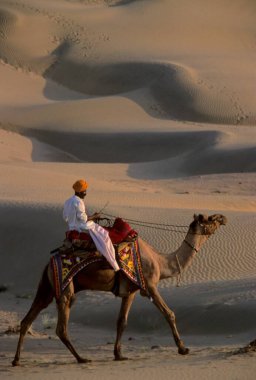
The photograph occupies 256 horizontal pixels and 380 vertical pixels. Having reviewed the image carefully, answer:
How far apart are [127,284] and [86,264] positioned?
568 mm

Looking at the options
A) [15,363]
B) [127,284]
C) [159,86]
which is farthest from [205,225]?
[159,86]

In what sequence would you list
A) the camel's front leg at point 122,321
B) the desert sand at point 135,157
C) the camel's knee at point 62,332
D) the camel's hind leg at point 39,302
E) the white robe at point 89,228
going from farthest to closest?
the desert sand at point 135,157 < the camel's front leg at point 122,321 < the camel's hind leg at point 39,302 < the white robe at point 89,228 < the camel's knee at point 62,332

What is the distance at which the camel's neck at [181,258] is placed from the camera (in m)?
12.1

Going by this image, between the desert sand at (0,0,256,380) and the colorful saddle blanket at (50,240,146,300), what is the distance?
96 cm

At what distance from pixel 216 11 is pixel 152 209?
182ft

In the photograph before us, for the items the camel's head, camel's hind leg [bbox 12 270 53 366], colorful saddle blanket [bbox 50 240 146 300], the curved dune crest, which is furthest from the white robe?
the curved dune crest

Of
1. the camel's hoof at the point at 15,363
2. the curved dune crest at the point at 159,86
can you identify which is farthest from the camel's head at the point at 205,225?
the curved dune crest at the point at 159,86

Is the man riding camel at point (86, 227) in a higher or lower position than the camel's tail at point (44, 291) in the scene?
higher

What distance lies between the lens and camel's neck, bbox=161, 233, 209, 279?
12.1 m

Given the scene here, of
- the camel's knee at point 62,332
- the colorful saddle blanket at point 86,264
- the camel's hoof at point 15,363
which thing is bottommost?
the camel's hoof at point 15,363

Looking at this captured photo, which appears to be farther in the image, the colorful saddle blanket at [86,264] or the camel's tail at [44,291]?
the camel's tail at [44,291]

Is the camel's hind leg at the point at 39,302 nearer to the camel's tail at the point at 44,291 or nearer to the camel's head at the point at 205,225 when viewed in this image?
the camel's tail at the point at 44,291

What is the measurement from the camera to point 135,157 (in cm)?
4138

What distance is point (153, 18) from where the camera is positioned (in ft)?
236
